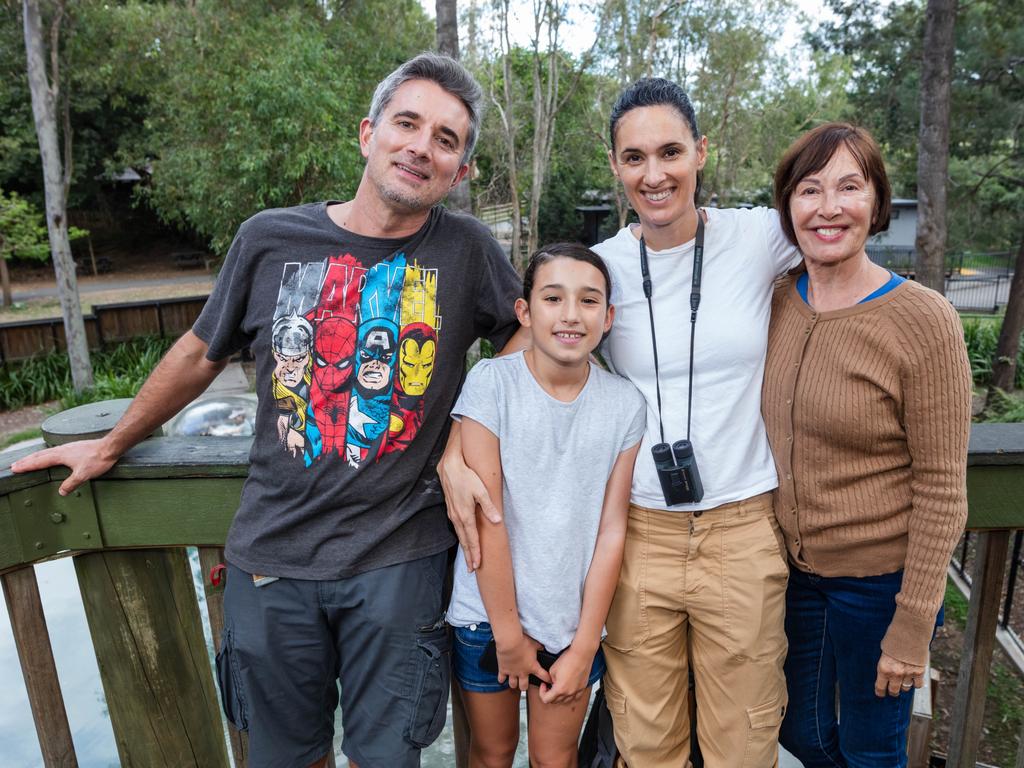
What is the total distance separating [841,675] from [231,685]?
135 cm

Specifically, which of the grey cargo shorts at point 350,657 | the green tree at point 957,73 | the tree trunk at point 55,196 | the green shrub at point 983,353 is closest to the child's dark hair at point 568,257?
the grey cargo shorts at point 350,657

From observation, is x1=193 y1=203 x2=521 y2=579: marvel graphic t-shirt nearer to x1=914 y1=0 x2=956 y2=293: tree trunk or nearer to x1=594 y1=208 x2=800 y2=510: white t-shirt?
x1=594 y1=208 x2=800 y2=510: white t-shirt

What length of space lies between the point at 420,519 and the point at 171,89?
1824cm

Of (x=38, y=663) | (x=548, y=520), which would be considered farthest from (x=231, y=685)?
(x=548, y=520)

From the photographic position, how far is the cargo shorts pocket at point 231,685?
5.62 feet

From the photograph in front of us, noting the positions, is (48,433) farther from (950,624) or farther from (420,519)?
(950,624)

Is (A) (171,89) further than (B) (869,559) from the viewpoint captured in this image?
Yes

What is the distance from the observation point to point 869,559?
170 cm

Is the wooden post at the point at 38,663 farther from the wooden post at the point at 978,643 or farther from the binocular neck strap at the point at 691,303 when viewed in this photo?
the wooden post at the point at 978,643

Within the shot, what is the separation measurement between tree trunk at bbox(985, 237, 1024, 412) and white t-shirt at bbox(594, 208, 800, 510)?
442 inches

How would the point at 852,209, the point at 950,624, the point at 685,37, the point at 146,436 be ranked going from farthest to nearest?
the point at 685,37 → the point at 950,624 → the point at 146,436 → the point at 852,209

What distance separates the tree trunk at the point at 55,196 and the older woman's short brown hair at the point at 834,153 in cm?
1215

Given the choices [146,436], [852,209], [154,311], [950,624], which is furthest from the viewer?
[154,311]

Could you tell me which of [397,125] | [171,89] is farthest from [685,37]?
[397,125]
